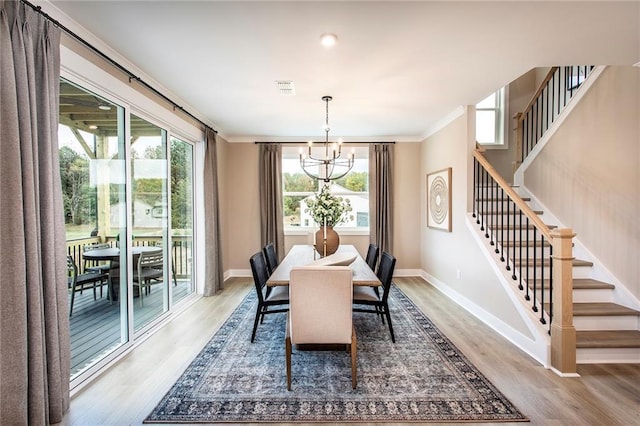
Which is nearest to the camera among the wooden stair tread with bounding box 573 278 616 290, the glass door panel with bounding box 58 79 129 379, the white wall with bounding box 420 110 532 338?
the glass door panel with bounding box 58 79 129 379

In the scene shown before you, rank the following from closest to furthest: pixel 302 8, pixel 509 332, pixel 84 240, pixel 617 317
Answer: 1. pixel 302 8
2. pixel 84 240
3. pixel 617 317
4. pixel 509 332

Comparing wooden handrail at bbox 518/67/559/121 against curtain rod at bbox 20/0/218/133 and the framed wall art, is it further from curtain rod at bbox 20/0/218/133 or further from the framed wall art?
curtain rod at bbox 20/0/218/133

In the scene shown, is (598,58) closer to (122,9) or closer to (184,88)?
(122,9)

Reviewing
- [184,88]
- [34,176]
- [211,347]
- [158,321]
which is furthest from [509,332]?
[184,88]

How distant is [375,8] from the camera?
1.95 metres

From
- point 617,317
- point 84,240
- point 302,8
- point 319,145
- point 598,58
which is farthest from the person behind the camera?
point 319,145

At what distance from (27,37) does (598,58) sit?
4167mm

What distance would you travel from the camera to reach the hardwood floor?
6.42 ft

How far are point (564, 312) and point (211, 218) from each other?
13.8 ft

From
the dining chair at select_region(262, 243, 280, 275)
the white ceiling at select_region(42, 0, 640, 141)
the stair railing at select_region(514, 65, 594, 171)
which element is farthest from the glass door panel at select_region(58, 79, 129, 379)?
the stair railing at select_region(514, 65, 594, 171)

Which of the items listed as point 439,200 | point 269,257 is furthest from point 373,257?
point 439,200

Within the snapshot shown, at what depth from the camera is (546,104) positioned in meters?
4.27

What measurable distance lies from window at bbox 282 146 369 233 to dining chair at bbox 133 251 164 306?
2.57 meters

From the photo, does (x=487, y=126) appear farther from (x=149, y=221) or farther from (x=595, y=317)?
(x=149, y=221)
